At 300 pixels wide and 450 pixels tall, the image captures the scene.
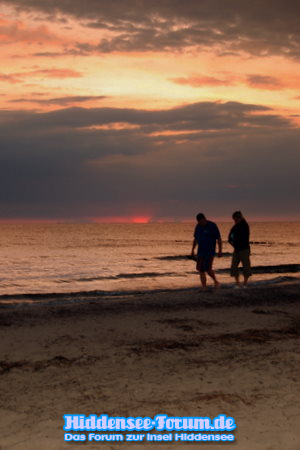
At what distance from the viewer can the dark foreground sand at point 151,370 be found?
4.84m

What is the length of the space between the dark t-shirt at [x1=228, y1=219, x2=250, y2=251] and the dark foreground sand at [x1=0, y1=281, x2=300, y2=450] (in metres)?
3.35

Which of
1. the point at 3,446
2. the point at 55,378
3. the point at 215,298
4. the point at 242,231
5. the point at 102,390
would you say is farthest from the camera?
the point at 242,231

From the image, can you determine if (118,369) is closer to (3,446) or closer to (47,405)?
(47,405)

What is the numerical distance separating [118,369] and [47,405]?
1460 mm

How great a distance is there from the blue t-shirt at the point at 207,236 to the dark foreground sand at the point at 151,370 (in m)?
3.00

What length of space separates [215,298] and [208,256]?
140cm

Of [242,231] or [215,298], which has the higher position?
[242,231]

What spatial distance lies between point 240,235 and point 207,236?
3.76 feet

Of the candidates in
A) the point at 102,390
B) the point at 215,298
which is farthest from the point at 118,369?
the point at 215,298

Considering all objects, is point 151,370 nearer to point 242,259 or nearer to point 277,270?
point 242,259

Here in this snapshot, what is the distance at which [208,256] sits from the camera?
14172 mm

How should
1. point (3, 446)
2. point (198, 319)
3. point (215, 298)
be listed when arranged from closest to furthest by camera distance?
point (3, 446) < point (198, 319) < point (215, 298)

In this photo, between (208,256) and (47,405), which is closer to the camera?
(47,405)

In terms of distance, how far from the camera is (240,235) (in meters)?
14.5
